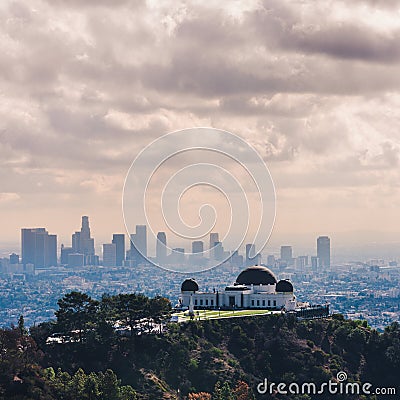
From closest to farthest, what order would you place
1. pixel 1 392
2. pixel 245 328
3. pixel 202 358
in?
1. pixel 1 392
2. pixel 202 358
3. pixel 245 328

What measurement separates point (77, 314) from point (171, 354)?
7.82 metres

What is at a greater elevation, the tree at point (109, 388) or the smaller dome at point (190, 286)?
the smaller dome at point (190, 286)

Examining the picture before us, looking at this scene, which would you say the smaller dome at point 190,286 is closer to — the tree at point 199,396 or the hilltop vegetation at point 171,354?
the hilltop vegetation at point 171,354

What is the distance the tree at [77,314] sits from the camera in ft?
243

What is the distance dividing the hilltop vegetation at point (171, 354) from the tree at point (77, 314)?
0.25 feet

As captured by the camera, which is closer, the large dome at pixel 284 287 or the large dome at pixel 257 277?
the large dome at pixel 284 287

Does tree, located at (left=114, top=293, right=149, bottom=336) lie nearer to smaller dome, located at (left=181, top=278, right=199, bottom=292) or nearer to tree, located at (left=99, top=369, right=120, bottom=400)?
tree, located at (left=99, top=369, right=120, bottom=400)

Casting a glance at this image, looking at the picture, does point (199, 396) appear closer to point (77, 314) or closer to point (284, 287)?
point (77, 314)

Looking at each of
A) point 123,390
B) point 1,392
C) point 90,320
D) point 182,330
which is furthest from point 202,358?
point 1,392

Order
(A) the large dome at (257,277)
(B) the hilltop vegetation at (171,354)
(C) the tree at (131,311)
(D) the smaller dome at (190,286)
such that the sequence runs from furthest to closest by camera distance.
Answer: (D) the smaller dome at (190,286) < (A) the large dome at (257,277) < (C) the tree at (131,311) < (B) the hilltop vegetation at (171,354)

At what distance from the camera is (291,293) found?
90938mm

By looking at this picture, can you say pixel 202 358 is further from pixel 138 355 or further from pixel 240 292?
pixel 240 292

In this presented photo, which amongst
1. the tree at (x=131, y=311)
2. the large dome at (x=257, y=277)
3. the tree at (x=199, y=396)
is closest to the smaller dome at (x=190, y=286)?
the large dome at (x=257, y=277)

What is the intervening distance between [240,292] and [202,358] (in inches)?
622
